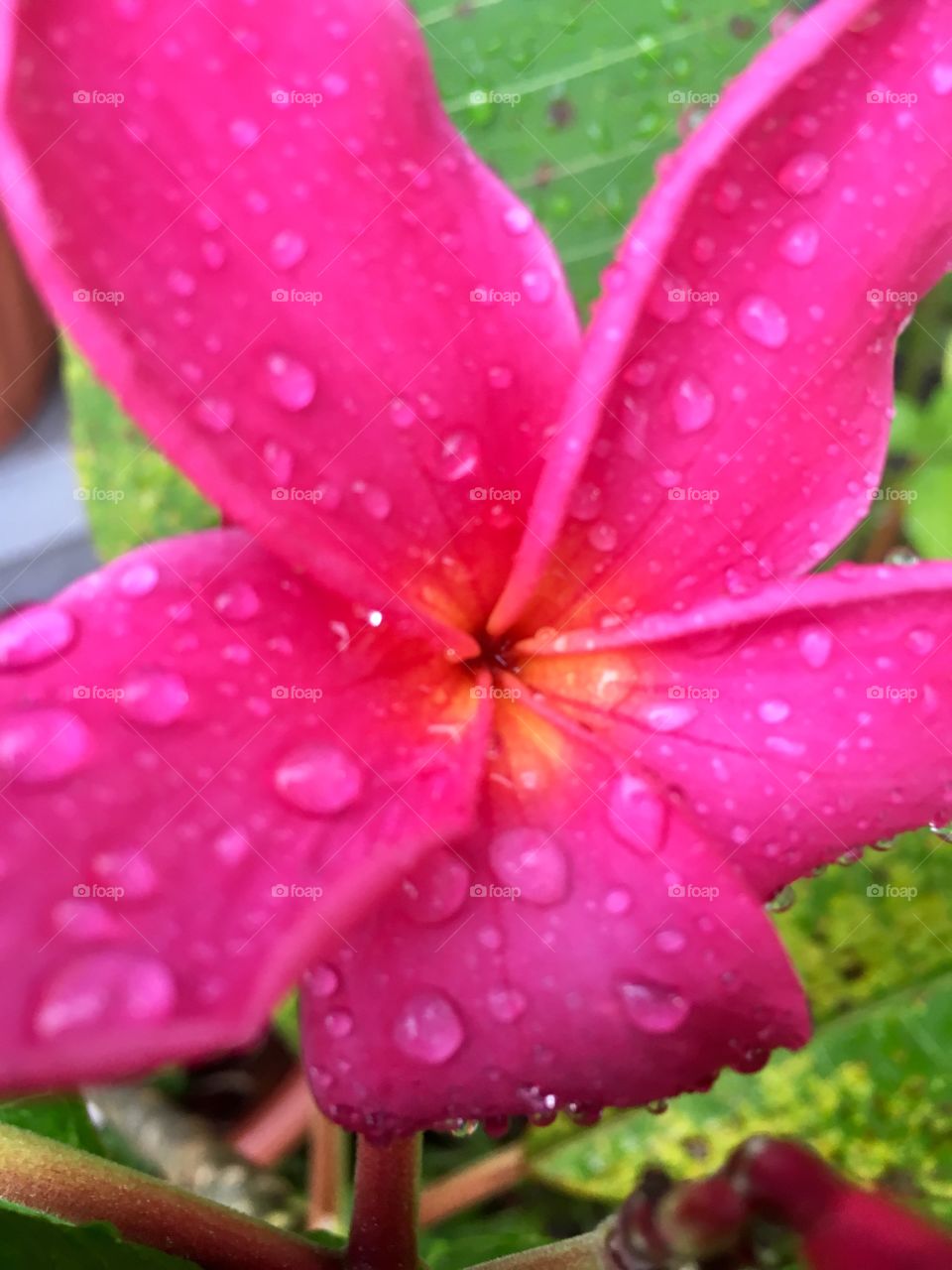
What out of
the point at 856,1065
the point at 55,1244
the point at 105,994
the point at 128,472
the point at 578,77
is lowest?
the point at 856,1065

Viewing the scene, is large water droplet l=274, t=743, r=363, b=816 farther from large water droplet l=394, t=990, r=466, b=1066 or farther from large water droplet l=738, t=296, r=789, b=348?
large water droplet l=738, t=296, r=789, b=348

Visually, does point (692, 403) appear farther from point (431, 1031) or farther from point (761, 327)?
point (431, 1031)

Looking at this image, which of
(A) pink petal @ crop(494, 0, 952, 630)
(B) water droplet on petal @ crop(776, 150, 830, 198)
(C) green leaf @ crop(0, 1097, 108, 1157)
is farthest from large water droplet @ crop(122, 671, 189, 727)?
(C) green leaf @ crop(0, 1097, 108, 1157)

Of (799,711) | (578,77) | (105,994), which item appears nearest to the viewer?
(105,994)

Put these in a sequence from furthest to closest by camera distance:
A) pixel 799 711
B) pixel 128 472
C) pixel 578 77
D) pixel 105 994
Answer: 1. pixel 128 472
2. pixel 578 77
3. pixel 799 711
4. pixel 105 994

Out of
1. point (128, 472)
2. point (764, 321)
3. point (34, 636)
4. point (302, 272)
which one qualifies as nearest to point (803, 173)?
point (764, 321)

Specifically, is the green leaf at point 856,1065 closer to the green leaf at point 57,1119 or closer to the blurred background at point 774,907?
the blurred background at point 774,907

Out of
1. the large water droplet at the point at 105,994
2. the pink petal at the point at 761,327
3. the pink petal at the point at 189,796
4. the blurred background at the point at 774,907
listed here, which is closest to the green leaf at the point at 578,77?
the blurred background at the point at 774,907
